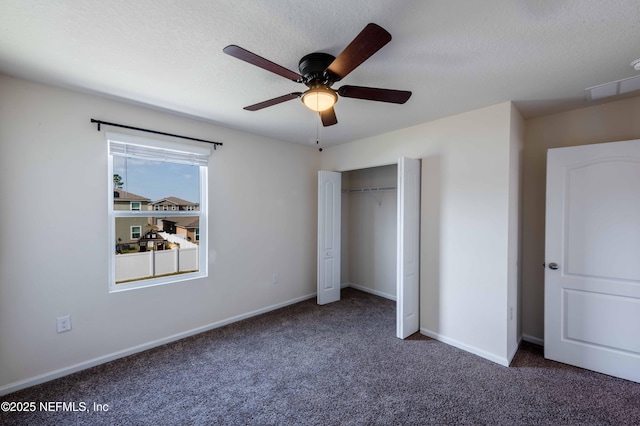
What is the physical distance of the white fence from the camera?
2637mm

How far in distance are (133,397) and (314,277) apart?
2658mm

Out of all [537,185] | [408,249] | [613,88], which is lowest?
[408,249]

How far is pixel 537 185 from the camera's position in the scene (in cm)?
281

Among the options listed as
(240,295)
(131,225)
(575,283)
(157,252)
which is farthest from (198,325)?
(575,283)

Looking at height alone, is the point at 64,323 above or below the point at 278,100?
below

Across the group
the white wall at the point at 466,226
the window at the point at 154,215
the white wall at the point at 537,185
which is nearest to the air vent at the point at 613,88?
the white wall at the point at 537,185

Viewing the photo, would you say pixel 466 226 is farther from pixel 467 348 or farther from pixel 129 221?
pixel 129 221

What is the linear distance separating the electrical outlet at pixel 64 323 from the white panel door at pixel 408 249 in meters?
3.11

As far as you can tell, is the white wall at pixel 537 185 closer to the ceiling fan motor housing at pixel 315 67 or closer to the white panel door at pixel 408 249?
the white panel door at pixel 408 249

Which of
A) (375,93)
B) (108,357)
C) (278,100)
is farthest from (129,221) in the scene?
(375,93)

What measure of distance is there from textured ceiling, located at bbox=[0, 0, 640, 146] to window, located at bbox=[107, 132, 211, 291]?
443 mm

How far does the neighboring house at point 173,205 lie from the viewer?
282cm

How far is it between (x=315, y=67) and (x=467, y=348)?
2952 millimetres

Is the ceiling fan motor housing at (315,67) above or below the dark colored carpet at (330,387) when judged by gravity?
above
